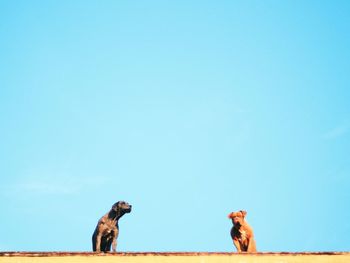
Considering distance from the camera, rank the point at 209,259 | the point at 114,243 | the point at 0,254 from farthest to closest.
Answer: the point at 114,243, the point at 209,259, the point at 0,254

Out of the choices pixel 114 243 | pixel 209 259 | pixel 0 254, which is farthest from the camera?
pixel 114 243

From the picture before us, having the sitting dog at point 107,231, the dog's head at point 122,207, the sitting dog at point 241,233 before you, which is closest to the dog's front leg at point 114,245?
the sitting dog at point 107,231

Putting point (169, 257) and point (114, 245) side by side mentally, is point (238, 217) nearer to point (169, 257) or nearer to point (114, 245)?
point (169, 257)

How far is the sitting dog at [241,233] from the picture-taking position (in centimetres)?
2124

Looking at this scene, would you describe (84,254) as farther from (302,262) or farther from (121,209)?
(302,262)

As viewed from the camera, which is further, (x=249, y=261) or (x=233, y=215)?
(x=233, y=215)

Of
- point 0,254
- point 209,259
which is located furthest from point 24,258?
point 209,259

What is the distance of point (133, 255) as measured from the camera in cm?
1833

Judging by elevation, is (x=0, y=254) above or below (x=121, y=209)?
below

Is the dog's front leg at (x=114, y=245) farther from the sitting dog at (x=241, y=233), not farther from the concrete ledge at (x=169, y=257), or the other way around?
the sitting dog at (x=241, y=233)

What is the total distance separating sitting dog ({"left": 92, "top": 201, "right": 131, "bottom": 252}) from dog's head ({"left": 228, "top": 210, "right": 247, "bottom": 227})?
4.32m

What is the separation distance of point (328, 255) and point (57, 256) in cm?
915

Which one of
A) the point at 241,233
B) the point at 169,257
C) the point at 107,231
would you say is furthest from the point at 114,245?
the point at 241,233

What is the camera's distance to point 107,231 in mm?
20750
